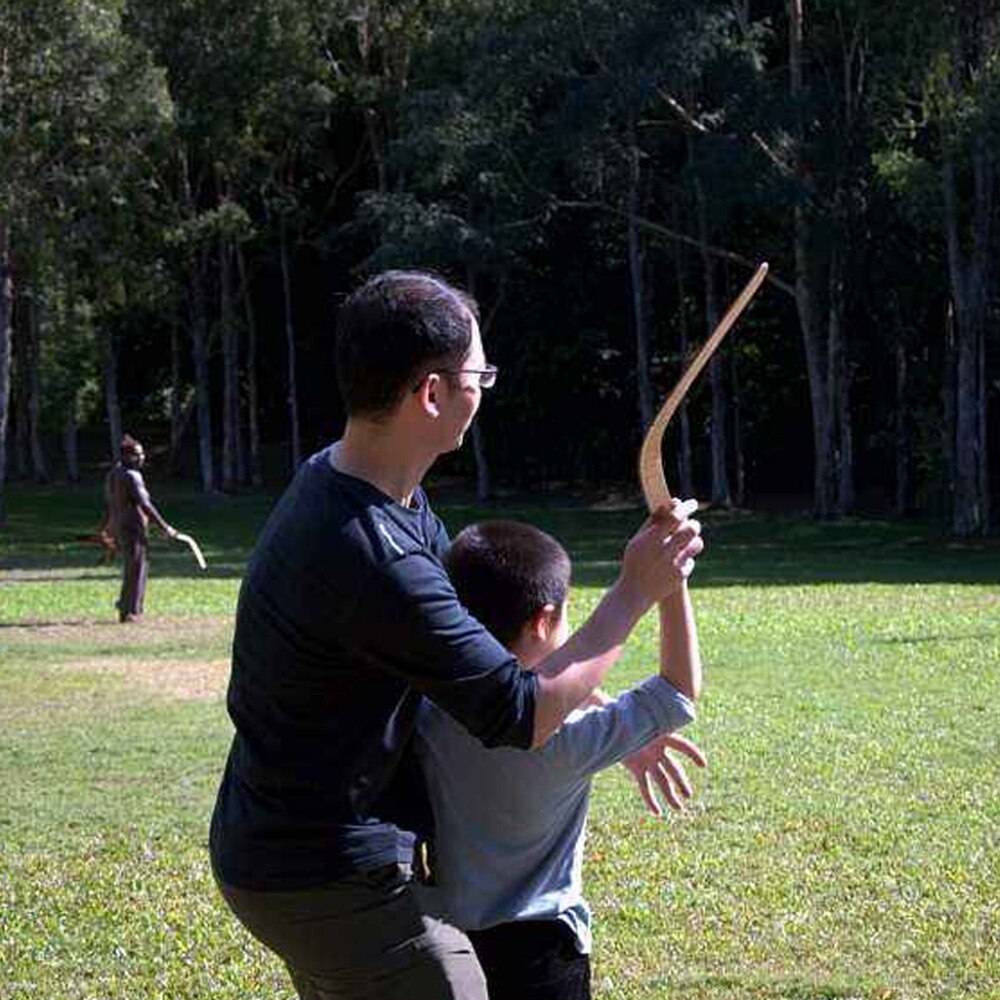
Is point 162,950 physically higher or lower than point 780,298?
lower

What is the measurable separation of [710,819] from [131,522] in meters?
13.2

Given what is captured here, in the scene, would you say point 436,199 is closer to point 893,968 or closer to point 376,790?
point 893,968

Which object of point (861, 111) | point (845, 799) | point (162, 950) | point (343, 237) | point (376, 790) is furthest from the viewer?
point (343, 237)

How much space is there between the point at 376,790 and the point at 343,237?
4803 cm

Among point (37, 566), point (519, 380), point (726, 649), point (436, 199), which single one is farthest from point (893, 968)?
point (519, 380)

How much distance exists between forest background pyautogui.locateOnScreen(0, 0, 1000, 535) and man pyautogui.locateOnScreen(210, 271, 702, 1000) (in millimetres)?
30144

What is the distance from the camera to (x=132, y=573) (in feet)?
74.6

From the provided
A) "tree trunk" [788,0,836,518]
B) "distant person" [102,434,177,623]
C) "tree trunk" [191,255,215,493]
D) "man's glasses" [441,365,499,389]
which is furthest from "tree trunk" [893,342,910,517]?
"man's glasses" [441,365,499,389]

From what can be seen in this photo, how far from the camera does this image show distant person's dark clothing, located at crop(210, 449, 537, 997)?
11.5 ft

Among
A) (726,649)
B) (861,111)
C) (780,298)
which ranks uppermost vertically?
(861,111)

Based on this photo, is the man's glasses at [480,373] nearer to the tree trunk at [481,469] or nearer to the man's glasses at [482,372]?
the man's glasses at [482,372]

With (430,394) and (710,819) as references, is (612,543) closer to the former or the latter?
(710,819)

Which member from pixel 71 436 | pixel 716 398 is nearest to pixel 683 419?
pixel 716 398

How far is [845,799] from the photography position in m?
11.1
